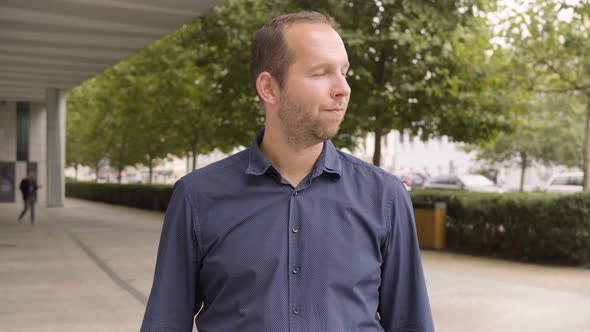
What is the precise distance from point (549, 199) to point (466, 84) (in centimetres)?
377

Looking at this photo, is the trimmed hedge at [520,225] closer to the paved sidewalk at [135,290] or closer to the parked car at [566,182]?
the paved sidewalk at [135,290]

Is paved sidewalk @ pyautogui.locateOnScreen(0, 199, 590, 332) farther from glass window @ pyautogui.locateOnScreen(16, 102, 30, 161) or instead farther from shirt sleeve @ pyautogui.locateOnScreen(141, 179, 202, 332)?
glass window @ pyautogui.locateOnScreen(16, 102, 30, 161)

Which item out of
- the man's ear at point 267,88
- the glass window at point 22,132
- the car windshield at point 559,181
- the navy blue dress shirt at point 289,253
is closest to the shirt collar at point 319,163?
the navy blue dress shirt at point 289,253

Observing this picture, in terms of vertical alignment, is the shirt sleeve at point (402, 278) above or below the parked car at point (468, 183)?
above

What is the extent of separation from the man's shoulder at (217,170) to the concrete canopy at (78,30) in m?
13.4

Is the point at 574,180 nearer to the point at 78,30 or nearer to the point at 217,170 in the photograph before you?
the point at 78,30

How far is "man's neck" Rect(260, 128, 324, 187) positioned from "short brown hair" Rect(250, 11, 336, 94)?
0.17 m

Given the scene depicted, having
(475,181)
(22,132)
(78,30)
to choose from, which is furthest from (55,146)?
(475,181)

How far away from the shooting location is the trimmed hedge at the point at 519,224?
11.8 metres

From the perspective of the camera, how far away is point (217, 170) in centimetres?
189

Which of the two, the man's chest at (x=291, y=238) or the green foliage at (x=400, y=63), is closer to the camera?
the man's chest at (x=291, y=238)

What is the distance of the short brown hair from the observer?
5.85 feet

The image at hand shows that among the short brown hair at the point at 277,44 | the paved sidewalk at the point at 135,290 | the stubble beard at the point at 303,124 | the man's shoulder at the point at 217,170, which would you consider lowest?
the paved sidewalk at the point at 135,290

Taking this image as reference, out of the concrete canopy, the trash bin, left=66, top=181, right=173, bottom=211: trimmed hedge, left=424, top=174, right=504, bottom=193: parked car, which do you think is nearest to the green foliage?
the concrete canopy
